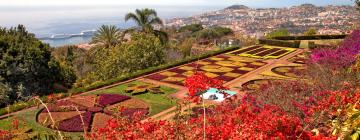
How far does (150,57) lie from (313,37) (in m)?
Result: 30.3

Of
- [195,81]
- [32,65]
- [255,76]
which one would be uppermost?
[195,81]

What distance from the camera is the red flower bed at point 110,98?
82.8 feet

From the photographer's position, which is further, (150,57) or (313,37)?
(313,37)

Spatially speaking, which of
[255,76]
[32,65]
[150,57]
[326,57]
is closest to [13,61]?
[32,65]

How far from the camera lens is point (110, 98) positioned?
26.2 metres

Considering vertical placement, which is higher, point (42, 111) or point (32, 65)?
point (32, 65)

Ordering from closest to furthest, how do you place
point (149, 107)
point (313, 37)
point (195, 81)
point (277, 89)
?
point (195, 81) → point (277, 89) → point (149, 107) → point (313, 37)

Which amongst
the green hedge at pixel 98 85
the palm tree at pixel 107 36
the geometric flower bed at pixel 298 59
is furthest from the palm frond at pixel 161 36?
the geometric flower bed at pixel 298 59

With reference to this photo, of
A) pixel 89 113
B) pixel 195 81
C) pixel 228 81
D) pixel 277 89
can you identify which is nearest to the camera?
pixel 195 81

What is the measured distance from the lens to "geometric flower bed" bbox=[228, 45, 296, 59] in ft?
143

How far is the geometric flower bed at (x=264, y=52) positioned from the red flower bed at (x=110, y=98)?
2079 centimetres

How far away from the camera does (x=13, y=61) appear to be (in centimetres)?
2877

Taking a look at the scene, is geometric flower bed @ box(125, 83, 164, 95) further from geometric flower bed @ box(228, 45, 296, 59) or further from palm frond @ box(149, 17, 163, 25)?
palm frond @ box(149, 17, 163, 25)

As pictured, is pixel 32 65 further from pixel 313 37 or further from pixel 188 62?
pixel 313 37
